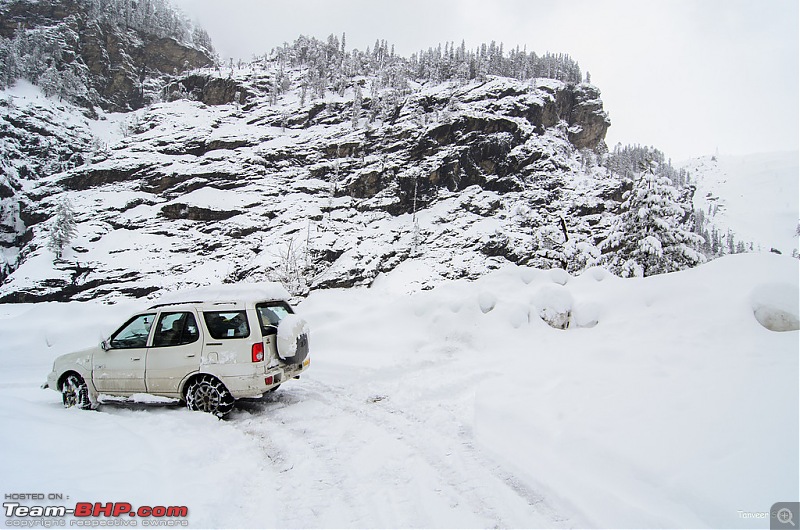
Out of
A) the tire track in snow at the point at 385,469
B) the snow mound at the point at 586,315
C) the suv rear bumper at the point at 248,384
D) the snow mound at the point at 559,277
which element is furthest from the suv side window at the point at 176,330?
the snow mound at the point at 559,277

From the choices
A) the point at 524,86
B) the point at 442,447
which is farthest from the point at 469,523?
the point at 524,86

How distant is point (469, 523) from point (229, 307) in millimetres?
4525

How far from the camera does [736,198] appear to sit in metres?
174

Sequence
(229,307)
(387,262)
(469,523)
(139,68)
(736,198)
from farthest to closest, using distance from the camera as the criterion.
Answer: (736,198), (139,68), (387,262), (229,307), (469,523)

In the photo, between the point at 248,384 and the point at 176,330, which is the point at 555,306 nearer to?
the point at 248,384

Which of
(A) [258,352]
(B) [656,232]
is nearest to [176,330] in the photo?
(A) [258,352]

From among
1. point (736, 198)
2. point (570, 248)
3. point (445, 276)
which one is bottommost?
point (445, 276)

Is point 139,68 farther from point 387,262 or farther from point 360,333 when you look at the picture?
point 360,333

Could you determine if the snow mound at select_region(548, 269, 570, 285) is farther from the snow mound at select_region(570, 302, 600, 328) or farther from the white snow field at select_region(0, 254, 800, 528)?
the white snow field at select_region(0, 254, 800, 528)

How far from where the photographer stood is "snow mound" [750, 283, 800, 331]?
5141 mm

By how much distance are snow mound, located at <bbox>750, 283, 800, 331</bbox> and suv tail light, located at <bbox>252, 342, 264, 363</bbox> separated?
726cm

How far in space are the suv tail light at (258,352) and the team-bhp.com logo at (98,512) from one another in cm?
254

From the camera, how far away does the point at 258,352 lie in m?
5.73

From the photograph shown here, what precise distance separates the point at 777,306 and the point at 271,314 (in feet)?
24.6
